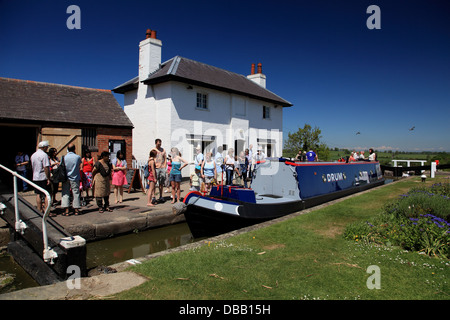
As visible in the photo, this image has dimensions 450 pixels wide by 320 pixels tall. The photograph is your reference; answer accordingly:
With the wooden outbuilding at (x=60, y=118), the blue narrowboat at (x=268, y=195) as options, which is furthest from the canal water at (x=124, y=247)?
the wooden outbuilding at (x=60, y=118)

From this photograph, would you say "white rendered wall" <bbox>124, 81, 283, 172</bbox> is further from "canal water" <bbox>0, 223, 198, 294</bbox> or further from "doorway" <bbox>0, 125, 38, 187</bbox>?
"canal water" <bbox>0, 223, 198, 294</bbox>

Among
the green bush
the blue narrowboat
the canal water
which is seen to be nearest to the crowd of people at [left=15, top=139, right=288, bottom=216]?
the blue narrowboat

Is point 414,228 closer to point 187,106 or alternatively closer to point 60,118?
point 60,118

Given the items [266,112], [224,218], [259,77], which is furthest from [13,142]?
[259,77]

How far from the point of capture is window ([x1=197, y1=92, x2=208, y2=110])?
16.9m

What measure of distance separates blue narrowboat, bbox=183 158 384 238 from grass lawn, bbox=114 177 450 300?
1546 millimetres

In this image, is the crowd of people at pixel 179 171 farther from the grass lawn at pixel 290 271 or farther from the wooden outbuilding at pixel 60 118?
the grass lawn at pixel 290 271

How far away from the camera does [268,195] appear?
874 cm

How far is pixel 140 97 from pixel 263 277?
602 inches

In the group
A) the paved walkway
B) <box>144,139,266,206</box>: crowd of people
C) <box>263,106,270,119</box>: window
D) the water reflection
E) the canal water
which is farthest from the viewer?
<box>263,106,270,119</box>: window

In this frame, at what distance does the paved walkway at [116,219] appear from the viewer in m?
6.46

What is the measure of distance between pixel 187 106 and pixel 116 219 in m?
9.99
